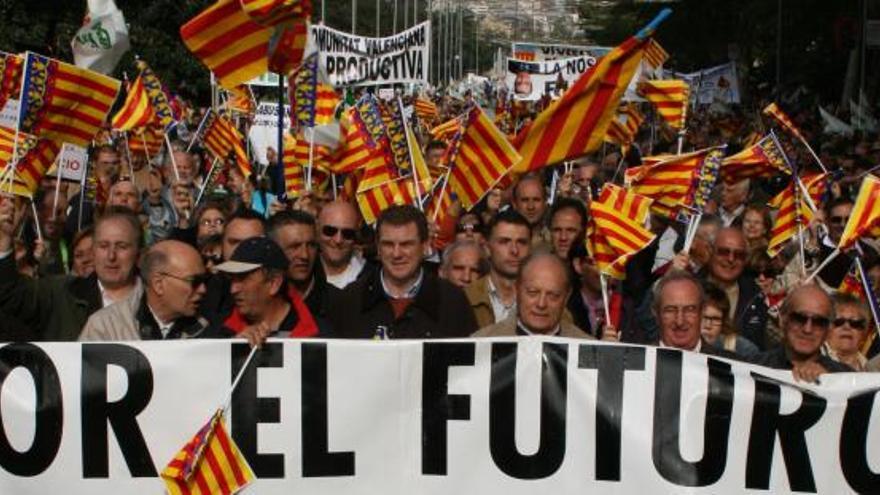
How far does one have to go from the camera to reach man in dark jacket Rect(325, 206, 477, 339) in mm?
7648

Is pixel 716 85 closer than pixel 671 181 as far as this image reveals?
No

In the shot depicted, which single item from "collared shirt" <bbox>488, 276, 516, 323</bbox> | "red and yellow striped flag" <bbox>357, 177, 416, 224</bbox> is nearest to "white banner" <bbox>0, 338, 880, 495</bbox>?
"collared shirt" <bbox>488, 276, 516, 323</bbox>

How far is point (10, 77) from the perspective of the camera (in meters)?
11.1

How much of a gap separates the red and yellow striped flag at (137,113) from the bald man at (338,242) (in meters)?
7.24

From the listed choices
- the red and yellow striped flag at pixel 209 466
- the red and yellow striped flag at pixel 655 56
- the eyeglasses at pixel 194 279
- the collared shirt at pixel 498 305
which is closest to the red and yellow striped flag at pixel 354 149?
the collared shirt at pixel 498 305

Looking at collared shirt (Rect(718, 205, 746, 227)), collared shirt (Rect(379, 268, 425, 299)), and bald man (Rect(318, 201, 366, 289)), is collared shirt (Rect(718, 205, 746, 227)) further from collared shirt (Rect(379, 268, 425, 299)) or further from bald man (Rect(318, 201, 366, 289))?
collared shirt (Rect(379, 268, 425, 299))

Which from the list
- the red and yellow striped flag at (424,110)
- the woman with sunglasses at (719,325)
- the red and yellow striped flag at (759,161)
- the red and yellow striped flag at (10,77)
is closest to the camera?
the woman with sunglasses at (719,325)

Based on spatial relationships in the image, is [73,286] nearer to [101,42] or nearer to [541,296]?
[541,296]

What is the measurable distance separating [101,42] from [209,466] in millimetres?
7865

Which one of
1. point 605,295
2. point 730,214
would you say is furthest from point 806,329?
point 730,214

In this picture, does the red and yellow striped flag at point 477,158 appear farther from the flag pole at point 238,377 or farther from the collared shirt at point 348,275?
the flag pole at point 238,377

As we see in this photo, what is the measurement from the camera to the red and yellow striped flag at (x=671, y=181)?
396 inches

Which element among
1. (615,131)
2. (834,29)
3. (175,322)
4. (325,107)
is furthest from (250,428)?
(834,29)

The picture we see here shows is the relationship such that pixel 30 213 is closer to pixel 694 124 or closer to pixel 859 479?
pixel 859 479
